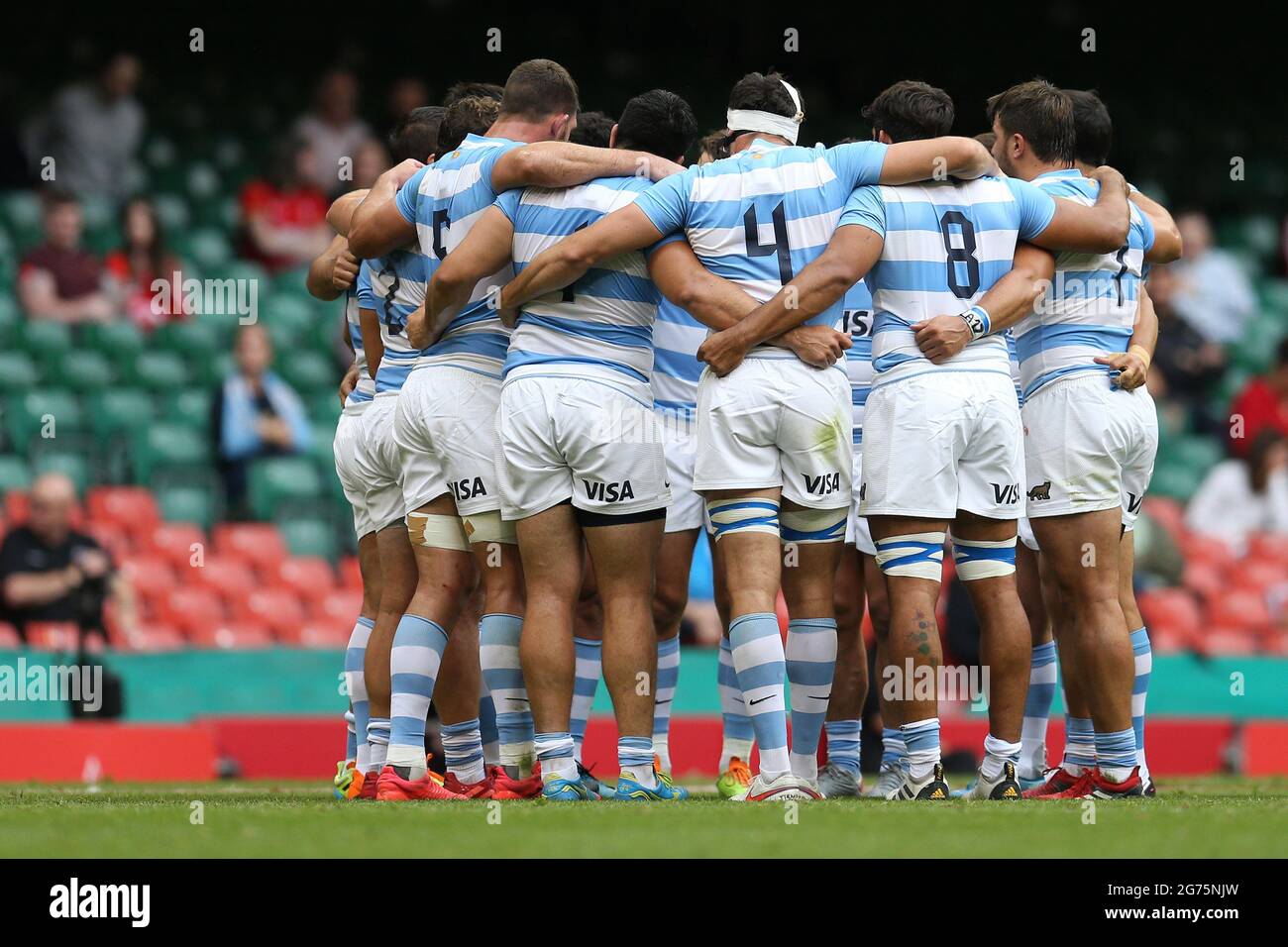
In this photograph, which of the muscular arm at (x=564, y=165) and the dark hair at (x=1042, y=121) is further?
the dark hair at (x=1042, y=121)

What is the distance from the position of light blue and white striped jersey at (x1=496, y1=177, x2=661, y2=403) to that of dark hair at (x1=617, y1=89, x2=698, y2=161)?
243mm

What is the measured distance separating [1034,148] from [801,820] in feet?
10.5

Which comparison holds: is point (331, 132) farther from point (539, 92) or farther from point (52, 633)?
point (539, 92)

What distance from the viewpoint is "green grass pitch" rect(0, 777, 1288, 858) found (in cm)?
454

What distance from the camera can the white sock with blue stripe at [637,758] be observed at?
630cm

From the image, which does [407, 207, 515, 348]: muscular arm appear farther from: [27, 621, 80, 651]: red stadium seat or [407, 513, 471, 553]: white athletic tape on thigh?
[27, 621, 80, 651]: red stadium seat

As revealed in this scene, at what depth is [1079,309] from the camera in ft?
23.0

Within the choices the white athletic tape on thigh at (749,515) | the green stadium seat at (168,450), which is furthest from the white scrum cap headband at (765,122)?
the green stadium seat at (168,450)

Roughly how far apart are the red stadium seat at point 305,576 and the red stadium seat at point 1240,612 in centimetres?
728

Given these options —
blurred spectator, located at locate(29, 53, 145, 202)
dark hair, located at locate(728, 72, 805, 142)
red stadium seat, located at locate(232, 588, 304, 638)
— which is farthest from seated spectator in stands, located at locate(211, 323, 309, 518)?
dark hair, located at locate(728, 72, 805, 142)

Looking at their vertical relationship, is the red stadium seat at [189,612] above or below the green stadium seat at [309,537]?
below

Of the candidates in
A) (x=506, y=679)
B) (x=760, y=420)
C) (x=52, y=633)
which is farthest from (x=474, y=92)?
(x=52, y=633)

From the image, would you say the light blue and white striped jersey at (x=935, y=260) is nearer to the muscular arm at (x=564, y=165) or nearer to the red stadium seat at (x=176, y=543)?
the muscular arm at (x=564, y=165)

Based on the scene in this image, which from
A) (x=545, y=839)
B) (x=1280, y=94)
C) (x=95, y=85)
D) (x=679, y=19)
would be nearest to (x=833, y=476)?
(x=545, y=839)
